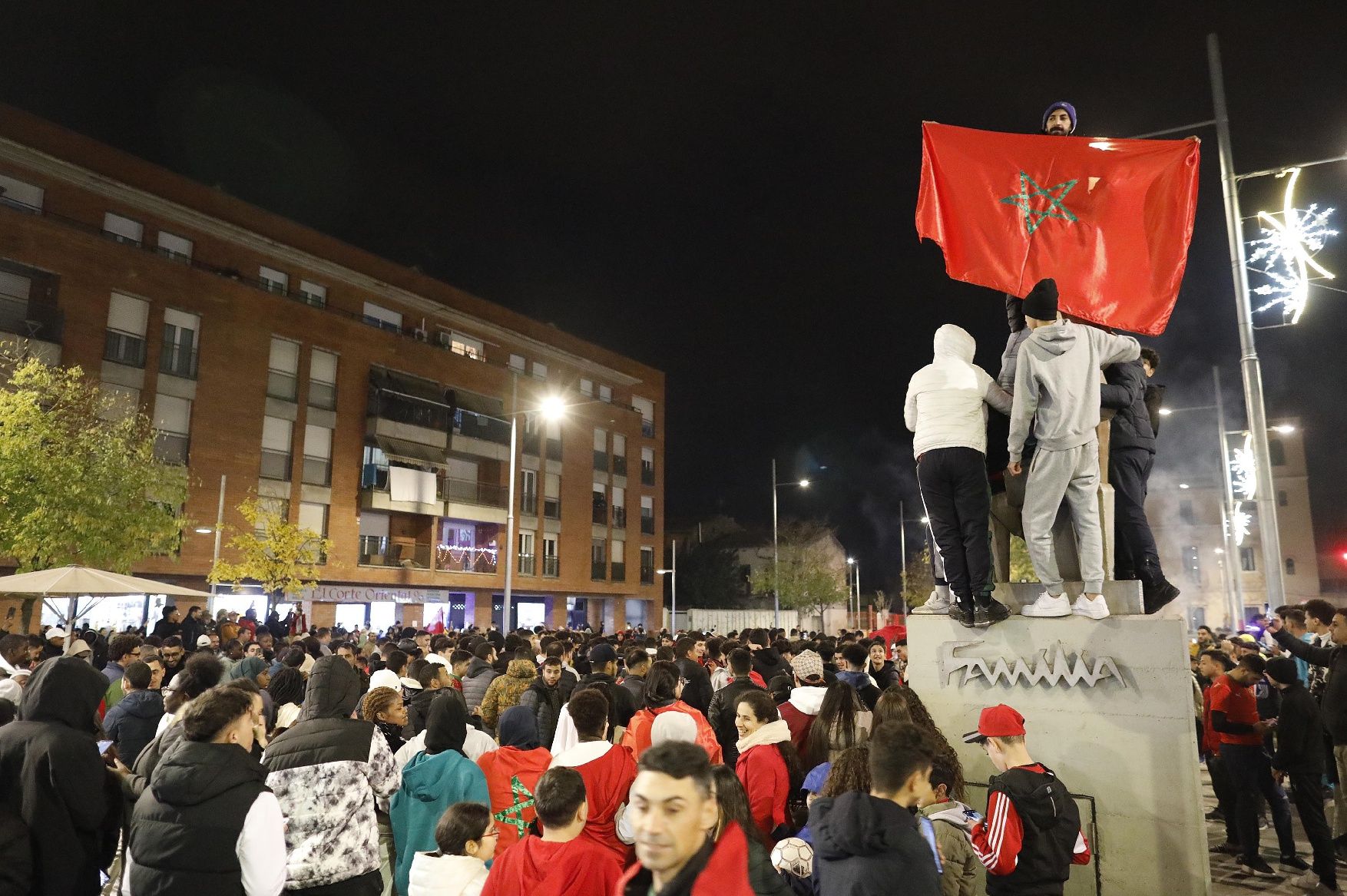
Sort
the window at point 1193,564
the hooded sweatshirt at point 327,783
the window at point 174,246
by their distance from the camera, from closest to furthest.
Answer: the hooded sweatshirt at point 327,783 < the window at point 174,246 < the window at point 1193,564

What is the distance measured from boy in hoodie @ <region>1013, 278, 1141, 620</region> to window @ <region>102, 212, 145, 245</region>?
32.0 m

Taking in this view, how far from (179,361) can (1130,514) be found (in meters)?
32.0

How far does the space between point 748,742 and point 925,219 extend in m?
5.26

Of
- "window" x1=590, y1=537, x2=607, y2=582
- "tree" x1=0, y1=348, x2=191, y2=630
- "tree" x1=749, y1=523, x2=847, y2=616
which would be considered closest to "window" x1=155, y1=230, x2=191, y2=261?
"tree" x1=0, y1=348, x2=191, y2=630

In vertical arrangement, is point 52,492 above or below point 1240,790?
above

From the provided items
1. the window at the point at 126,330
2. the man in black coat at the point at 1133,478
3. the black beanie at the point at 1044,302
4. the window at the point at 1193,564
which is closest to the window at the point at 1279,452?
the window at the point at 1193,564

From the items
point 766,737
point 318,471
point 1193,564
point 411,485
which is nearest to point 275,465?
point 318,471

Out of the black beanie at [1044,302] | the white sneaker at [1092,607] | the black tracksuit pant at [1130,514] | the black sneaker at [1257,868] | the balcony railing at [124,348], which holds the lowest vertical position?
the black sneaker at [1257,868]

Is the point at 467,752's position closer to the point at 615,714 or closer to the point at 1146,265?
the point at 615,714

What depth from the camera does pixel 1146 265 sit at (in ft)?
25.4

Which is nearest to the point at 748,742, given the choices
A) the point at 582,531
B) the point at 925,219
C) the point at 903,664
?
the point at 925,219

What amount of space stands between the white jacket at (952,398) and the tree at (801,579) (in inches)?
1633

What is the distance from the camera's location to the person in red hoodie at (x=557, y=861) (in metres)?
3.57

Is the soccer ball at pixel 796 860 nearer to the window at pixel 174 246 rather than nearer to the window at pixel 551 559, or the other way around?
the window at pixel 174 246
